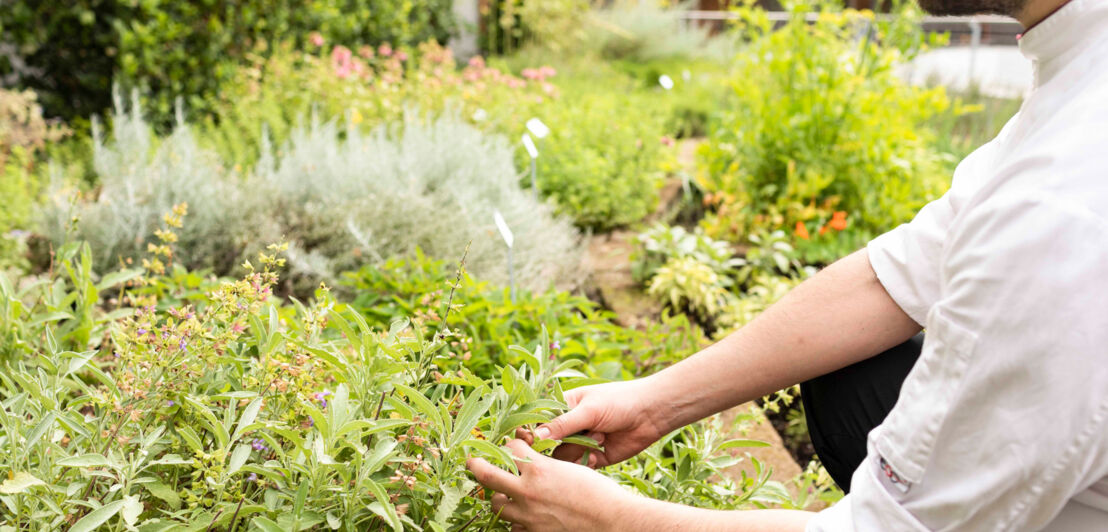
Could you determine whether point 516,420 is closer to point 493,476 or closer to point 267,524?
point 493,476

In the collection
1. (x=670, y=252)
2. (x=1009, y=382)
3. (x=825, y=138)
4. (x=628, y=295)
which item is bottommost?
(x=628, y=295)

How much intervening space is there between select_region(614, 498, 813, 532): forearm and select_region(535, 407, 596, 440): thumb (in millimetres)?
191

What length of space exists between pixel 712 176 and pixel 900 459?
130 inches

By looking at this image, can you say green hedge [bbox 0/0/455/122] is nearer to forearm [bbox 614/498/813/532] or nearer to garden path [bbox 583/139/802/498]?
garden path [bbox 583/139/802/498]

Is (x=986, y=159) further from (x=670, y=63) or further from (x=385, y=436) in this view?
(x=670, y=63)

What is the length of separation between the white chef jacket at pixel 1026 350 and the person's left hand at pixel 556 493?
319 mm

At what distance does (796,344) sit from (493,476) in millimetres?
554

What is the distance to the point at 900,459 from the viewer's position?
900 mm

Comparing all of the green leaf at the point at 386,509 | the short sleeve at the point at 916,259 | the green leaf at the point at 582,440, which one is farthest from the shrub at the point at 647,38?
the green leaf at the point at 386,509

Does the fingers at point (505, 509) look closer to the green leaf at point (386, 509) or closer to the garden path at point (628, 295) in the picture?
the green leaf at point (386, 509)

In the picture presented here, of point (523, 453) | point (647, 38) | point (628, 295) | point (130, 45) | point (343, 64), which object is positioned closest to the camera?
point (523, 453)

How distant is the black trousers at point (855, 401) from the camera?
1.41 m

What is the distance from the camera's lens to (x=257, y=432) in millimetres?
1261

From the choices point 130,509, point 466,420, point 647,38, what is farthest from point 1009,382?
point 647,38
